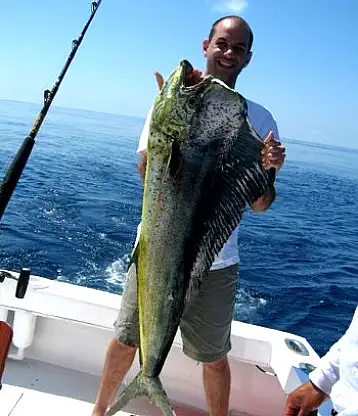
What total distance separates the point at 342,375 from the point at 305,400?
0.82 ft

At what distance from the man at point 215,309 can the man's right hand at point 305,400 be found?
2.11 ft

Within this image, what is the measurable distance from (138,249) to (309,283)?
7255 millimetres

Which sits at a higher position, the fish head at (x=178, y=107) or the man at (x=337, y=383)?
the fish head at (x=178, y=107)

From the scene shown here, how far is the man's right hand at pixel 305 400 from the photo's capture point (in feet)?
6.05

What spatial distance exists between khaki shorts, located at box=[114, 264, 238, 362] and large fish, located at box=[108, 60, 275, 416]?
767mm

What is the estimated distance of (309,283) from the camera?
8.49 metres

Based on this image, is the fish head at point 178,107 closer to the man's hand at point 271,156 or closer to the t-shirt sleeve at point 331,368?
the man's hand at point 271,156

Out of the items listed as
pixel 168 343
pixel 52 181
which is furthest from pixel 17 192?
pixel 168 343

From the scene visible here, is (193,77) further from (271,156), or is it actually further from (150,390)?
(150,390)

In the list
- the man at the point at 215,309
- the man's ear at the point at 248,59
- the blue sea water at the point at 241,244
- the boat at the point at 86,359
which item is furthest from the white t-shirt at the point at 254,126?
the blue sea water at the point at 241,244

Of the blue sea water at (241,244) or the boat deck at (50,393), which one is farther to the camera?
the blue sea water at (241,244)

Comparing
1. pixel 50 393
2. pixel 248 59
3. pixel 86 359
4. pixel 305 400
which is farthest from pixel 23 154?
pixel 86 359

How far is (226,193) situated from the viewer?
1.58 metres

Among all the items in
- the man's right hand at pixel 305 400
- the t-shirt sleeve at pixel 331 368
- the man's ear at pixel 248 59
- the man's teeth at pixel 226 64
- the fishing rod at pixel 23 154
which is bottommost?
the man's right hand at pixel 305 400
